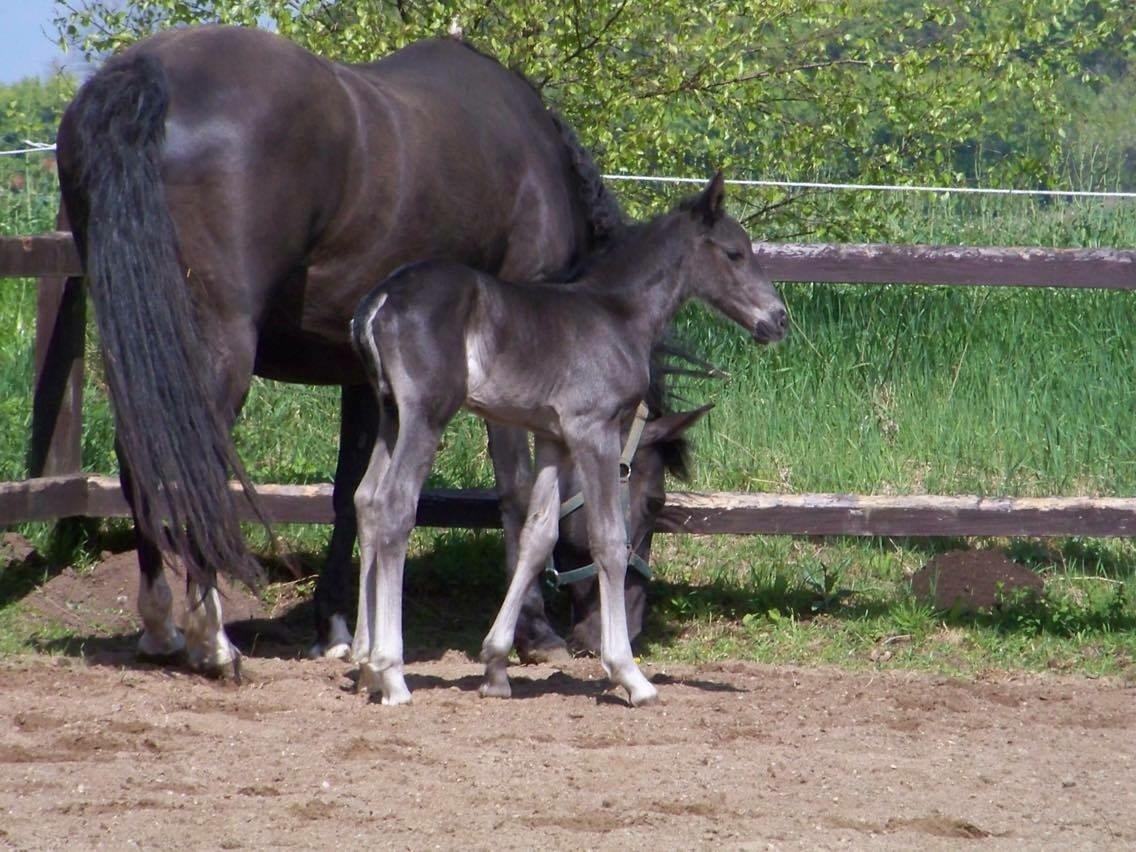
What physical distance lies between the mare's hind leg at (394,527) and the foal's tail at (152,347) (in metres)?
0.41

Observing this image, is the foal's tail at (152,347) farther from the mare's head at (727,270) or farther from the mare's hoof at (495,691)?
the mare's head at (727,270)

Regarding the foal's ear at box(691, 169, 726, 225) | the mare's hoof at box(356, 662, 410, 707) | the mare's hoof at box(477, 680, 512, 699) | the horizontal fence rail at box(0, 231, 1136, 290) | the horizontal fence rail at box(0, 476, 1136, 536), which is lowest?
the mare's hoof at box(477, 680, 512, 699)

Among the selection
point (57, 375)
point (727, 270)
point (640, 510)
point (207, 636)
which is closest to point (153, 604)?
point (207, 636)

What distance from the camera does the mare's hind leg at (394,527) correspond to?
4.67m

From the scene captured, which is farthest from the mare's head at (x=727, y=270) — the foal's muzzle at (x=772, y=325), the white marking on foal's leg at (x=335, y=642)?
the white marking on foal's leg at (x=335, y=642)

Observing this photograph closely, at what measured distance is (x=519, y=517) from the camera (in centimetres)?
568

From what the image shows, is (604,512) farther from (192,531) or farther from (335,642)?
(335,642)

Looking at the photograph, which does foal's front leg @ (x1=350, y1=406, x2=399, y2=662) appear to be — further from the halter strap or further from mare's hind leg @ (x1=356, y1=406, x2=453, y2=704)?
the halter strap

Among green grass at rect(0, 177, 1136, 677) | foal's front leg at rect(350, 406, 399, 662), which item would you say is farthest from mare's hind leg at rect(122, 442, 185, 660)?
foal's front leg at rect(350, 406, 399, 662)

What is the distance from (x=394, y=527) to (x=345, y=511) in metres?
1.39

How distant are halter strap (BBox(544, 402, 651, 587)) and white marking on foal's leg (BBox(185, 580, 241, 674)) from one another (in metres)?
1.20

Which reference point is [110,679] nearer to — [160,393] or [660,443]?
[160,393]

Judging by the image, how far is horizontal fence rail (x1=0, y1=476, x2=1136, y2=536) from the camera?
19.8ft

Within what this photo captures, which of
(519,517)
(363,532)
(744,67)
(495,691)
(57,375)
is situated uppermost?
(744,67)
